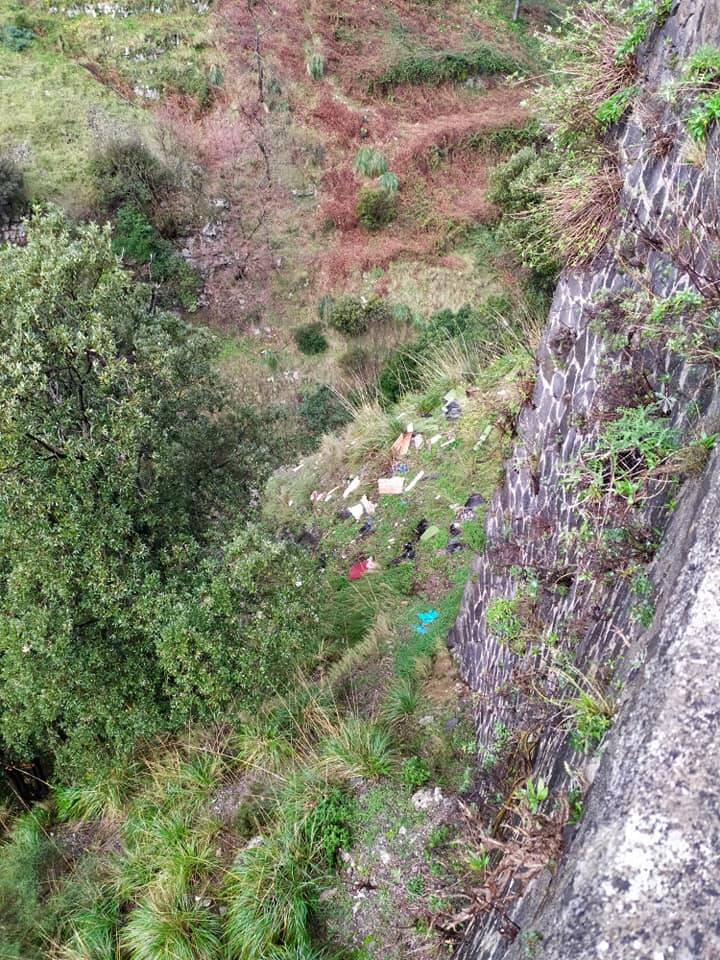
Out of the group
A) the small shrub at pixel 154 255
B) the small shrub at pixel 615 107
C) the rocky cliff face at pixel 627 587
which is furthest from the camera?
the small shrub at pixel 154 255

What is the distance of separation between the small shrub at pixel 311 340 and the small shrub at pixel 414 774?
49.8 feet

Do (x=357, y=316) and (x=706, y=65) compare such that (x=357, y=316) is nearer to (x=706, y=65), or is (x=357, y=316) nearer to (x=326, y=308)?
(x=326, y=308)

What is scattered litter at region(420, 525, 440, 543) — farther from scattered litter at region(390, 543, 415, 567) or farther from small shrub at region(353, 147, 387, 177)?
small shrub at region(353, 147, 387, 177)

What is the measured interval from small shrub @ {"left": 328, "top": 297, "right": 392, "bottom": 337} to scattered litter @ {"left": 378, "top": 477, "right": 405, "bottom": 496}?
385 inches

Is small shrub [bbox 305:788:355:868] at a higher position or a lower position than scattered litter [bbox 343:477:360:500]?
higher

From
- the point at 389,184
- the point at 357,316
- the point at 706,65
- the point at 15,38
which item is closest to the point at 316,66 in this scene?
the point at 389,184

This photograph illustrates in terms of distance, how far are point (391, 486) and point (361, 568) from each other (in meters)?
1.62

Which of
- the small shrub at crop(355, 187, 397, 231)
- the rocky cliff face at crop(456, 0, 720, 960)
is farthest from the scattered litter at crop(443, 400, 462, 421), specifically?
the small shrub at crop(355, 187, 397, 231)

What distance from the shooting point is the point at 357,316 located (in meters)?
18.8

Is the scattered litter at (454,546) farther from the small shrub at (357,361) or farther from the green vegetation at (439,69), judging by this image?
the green vegetation at (439,69)

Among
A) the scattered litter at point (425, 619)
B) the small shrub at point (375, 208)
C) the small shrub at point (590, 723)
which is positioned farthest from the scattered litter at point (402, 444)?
the small shrub at point (375, 208)

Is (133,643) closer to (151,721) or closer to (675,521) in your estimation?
(151,721)

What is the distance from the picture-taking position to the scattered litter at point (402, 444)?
10.7 m

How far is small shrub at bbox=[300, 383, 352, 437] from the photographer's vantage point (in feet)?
46.7
